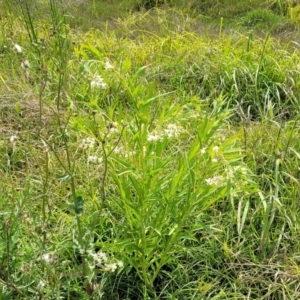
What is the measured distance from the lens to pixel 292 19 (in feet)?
17.7

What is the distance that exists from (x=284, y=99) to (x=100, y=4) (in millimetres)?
4006

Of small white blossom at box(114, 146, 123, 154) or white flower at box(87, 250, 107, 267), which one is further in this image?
small white blossom at box(114, 146, 123, 154)

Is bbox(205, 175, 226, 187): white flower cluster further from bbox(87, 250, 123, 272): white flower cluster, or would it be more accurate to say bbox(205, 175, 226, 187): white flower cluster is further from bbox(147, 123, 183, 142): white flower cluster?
bbox(87, 250, 123, 272): white flower cluster

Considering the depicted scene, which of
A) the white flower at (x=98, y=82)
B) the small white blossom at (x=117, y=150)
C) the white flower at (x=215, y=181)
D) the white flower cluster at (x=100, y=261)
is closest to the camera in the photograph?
the white flower cluster at (x=100, y=261)

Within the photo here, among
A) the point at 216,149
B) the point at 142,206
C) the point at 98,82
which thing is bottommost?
the point at 142,206

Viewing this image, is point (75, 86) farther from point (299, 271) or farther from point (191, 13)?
point (191, 13)

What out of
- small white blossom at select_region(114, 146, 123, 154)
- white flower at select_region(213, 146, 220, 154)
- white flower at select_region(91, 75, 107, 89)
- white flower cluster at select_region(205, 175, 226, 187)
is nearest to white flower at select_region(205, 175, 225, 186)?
white flower cluster at select_region(205, 175, 226, 187)

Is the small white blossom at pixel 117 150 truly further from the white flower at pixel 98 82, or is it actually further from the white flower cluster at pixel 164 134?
the white flower at pixel 98 82

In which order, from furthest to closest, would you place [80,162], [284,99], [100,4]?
[100,4]
[284,99]
[80,162]

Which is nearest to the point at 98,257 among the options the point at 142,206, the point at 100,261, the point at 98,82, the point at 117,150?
the point at 100,261

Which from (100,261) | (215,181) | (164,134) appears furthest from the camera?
(164,134)

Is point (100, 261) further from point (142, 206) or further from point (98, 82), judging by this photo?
point (98, 82)

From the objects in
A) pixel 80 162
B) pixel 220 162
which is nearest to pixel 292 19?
pixel 80 162

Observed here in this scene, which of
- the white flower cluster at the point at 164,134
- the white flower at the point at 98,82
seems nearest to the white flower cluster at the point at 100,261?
the white flower cluster at the point at 164,134
